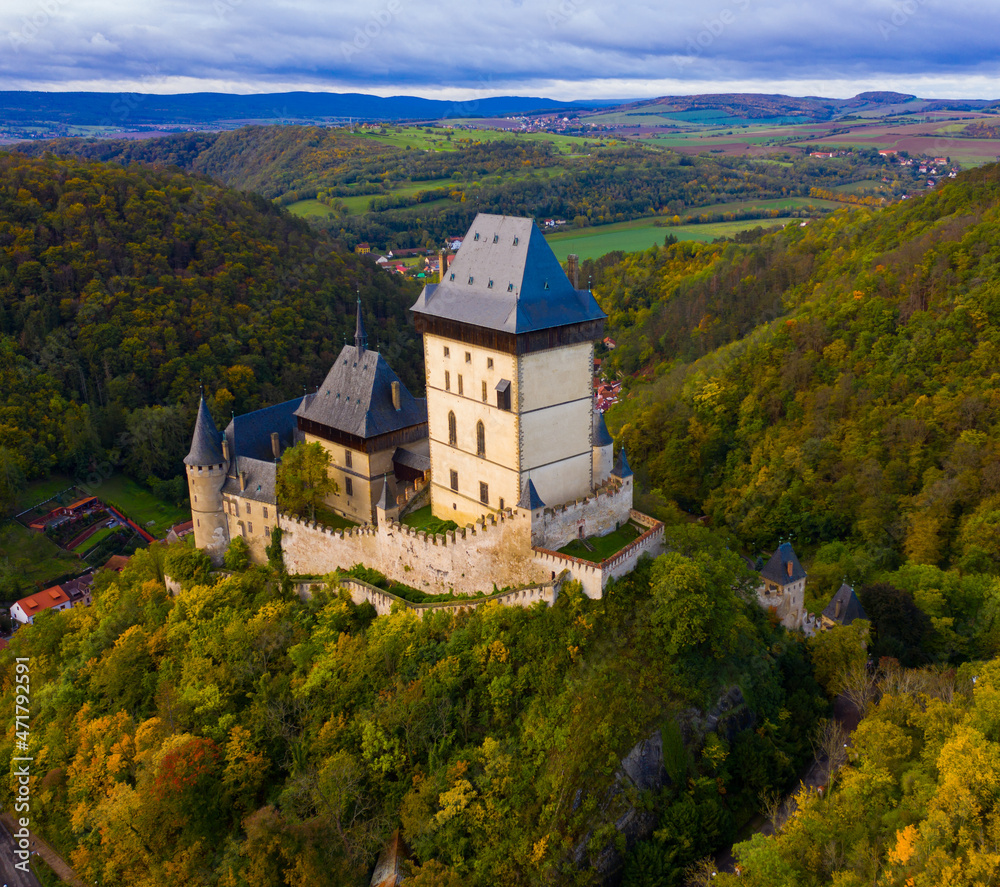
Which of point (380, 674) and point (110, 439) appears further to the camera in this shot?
point (110, 439)

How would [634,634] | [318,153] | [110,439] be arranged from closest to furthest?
[634,634] < [110,439] < [318,153]

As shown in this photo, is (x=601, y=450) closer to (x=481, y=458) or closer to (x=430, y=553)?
(x=481, y=458)

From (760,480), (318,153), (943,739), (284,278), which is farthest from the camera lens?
(318,153)

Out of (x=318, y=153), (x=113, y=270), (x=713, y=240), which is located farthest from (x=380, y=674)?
(x=318, y=153)

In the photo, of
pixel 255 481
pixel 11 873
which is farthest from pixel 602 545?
pixel 11 873

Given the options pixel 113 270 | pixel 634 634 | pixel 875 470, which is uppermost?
pixel 113 270

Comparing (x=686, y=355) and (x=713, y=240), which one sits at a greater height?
(x=713, y=240)

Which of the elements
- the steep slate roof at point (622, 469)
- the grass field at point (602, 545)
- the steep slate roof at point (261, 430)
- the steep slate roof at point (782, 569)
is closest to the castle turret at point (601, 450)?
the steep slate roof at point (622, 469)

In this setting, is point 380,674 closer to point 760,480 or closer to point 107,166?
point 760,480
